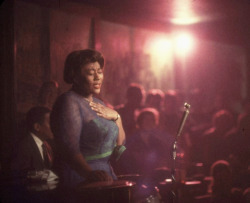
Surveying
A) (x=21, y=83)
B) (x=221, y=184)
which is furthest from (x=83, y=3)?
(x=221, y=184)

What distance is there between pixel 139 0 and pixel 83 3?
0.83 meters

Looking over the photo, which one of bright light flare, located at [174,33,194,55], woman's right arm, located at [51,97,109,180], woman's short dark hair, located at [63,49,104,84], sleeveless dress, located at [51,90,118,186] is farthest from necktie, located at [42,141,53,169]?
bright light flare, located at [174,33,194,55]

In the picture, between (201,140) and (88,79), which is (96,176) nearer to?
(88,79)

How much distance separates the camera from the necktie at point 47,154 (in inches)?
164

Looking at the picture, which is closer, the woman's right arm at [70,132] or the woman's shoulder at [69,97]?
the woman's right arm at [70,132]

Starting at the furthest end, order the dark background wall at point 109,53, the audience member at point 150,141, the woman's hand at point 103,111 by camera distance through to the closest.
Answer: the audience member at point 150,141 → the dark background wall at point 109,53 → the woman's hand at point 103,111

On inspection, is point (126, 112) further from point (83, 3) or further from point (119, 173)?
point (119, 173)

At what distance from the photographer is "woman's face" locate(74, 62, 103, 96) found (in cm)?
337

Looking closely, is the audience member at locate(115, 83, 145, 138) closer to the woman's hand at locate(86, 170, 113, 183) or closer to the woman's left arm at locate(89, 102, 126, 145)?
the woman's left arm at locate(89, 102, 126, 145)

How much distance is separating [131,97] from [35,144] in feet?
6.84

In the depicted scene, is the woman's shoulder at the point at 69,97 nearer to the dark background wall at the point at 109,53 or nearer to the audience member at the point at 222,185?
the dark background wall at the point at 109,53

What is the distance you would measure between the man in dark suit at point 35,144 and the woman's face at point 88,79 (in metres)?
1.16

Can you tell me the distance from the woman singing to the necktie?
→ 77 centimetres

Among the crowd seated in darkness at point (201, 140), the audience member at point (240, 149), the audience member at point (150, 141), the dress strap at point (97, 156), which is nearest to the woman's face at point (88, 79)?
the dress strap at point (97, 156)
